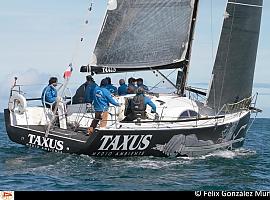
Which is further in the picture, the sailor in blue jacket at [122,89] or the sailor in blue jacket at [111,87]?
the sailor in blue jacket at [122,89]

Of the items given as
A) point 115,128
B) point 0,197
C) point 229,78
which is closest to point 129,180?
point 115,128

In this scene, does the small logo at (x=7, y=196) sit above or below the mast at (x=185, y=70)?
below

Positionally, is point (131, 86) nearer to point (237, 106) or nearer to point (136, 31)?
point (136, 31)

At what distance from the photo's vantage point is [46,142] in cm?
1395

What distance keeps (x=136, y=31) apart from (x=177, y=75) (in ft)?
6.36

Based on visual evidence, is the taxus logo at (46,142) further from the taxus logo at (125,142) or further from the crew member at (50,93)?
the crew member at (50,93)

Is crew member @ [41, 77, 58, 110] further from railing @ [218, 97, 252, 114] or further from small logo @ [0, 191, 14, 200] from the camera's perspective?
small logo @ [0, 191, 14, 200]

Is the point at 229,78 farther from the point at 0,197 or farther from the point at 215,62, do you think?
the point at 0,197

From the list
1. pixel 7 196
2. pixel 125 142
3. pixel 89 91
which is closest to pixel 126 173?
pixel 125 142

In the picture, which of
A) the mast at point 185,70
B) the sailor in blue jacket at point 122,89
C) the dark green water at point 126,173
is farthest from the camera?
the sailor in blue jacket at point 122,89

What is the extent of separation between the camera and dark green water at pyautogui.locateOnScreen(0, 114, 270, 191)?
35.8 ft

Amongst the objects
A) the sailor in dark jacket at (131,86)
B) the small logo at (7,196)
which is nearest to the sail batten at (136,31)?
the sailor in dark jacket at (131,86)

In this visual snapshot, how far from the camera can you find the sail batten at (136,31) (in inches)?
643

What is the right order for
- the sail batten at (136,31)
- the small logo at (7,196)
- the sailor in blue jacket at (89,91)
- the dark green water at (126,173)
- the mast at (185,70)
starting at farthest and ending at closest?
the mast at (185,70) < the sail batten at (136,31) < the sailor in blue jacket at (89,91) < the dark green water at (126,173) < the small logo at (7,196)
